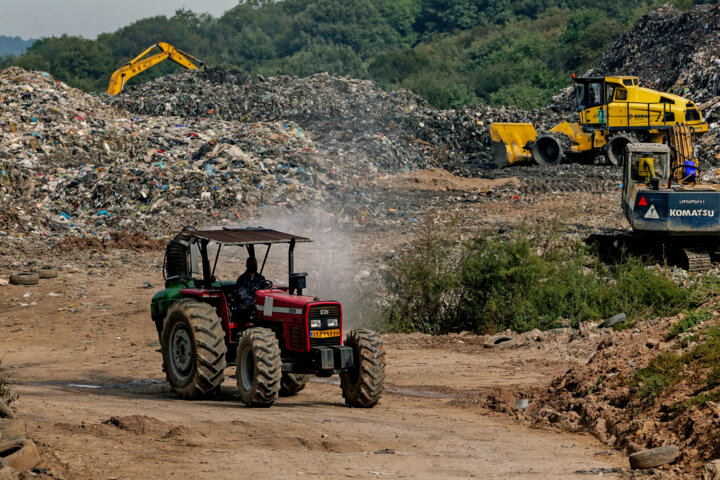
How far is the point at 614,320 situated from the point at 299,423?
666cm

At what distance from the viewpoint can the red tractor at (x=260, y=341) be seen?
8.83m

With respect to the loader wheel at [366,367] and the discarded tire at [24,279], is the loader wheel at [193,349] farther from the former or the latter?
the discarded tire at [24,279]

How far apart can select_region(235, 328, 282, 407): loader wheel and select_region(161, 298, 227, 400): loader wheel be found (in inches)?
13.1

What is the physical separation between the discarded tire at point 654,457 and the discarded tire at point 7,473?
4279 mm

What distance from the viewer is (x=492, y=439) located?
7.93m

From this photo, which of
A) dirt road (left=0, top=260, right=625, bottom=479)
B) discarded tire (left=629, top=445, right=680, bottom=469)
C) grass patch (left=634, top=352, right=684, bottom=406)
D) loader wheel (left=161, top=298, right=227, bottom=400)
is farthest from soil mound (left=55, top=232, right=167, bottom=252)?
discarded tire (left=629, top=445, right=680, bottom=469)

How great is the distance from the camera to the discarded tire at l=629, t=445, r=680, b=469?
652 centimetres

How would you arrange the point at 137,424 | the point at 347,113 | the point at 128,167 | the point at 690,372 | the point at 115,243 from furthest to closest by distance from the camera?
the point at 347,113, the point at 128,167, the point at 115,243, the point at 690,372, the point at 137,424

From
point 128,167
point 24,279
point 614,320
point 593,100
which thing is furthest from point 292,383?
point 593,100

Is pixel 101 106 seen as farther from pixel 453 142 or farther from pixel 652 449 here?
pixel 652 449

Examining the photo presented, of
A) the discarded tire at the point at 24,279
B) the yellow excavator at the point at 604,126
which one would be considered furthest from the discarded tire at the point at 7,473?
the yellow excavator at the point at 604,126

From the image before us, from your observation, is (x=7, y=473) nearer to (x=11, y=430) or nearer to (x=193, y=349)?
(x=11, y=430)

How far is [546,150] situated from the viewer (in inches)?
1126

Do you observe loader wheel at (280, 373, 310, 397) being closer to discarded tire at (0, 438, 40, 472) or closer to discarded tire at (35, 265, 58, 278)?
discarded tire at (0, 438, 40, 472)
